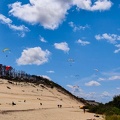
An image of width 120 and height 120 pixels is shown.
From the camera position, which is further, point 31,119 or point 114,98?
point 114,98

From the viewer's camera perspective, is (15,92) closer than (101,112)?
No

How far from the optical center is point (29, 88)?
56281mm

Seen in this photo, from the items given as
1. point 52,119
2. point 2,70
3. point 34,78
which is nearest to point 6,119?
point 52,119

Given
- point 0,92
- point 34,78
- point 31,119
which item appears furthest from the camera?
point 34,78

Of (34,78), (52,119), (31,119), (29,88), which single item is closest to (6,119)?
(31,119)

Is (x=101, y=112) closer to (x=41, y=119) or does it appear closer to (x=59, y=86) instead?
(x=41, y=119)

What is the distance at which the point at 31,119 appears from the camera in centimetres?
2212

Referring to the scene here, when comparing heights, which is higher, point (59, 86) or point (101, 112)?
point (59, 86)

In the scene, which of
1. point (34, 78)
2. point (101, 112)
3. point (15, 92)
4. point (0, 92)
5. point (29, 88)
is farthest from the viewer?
point (34, 78)

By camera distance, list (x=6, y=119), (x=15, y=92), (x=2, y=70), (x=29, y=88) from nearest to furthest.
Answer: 1. (x=6, y=119)
2. (x=15, y=92)
3. (x=29, y=88)
4. (x=2, y=70)

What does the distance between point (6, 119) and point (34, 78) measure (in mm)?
51489

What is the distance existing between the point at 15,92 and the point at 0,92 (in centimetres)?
415

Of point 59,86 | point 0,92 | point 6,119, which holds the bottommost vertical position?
point 6,119

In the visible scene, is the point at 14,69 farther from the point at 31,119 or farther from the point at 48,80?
the point at 31,119
